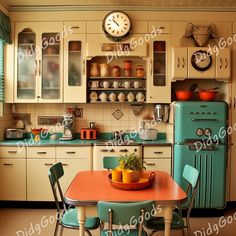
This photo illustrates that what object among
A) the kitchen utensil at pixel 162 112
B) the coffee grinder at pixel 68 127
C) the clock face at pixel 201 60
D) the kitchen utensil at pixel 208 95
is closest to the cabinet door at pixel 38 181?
the coffee grinder at pixel 68 127

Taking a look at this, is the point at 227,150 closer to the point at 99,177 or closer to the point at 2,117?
the point at 99,177

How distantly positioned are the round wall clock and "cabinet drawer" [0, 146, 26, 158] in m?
1.85

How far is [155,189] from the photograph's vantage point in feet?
6.79

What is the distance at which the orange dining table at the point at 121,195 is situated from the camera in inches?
72.1

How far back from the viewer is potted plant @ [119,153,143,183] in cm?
212

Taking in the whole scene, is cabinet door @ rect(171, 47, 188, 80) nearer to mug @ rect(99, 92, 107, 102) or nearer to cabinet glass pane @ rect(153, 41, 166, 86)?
cabinet glass pane @ rect(153, 41, 166, 86)

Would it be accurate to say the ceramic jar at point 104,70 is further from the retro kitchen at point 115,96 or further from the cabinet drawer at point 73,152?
the cabinet drawer at point 73,152

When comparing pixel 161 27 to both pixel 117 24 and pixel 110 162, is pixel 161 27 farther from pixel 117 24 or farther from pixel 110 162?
pixel 110 162

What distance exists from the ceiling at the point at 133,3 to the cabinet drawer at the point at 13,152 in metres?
1.85

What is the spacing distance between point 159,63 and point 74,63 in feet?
3.72

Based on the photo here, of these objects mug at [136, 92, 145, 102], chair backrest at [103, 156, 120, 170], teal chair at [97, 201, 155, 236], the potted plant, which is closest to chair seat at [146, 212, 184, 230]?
the potted plant

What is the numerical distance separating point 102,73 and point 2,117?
145cm

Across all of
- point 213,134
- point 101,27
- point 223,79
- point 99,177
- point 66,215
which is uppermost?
point 101,27

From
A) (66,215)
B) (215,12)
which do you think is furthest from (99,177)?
(215,12)
